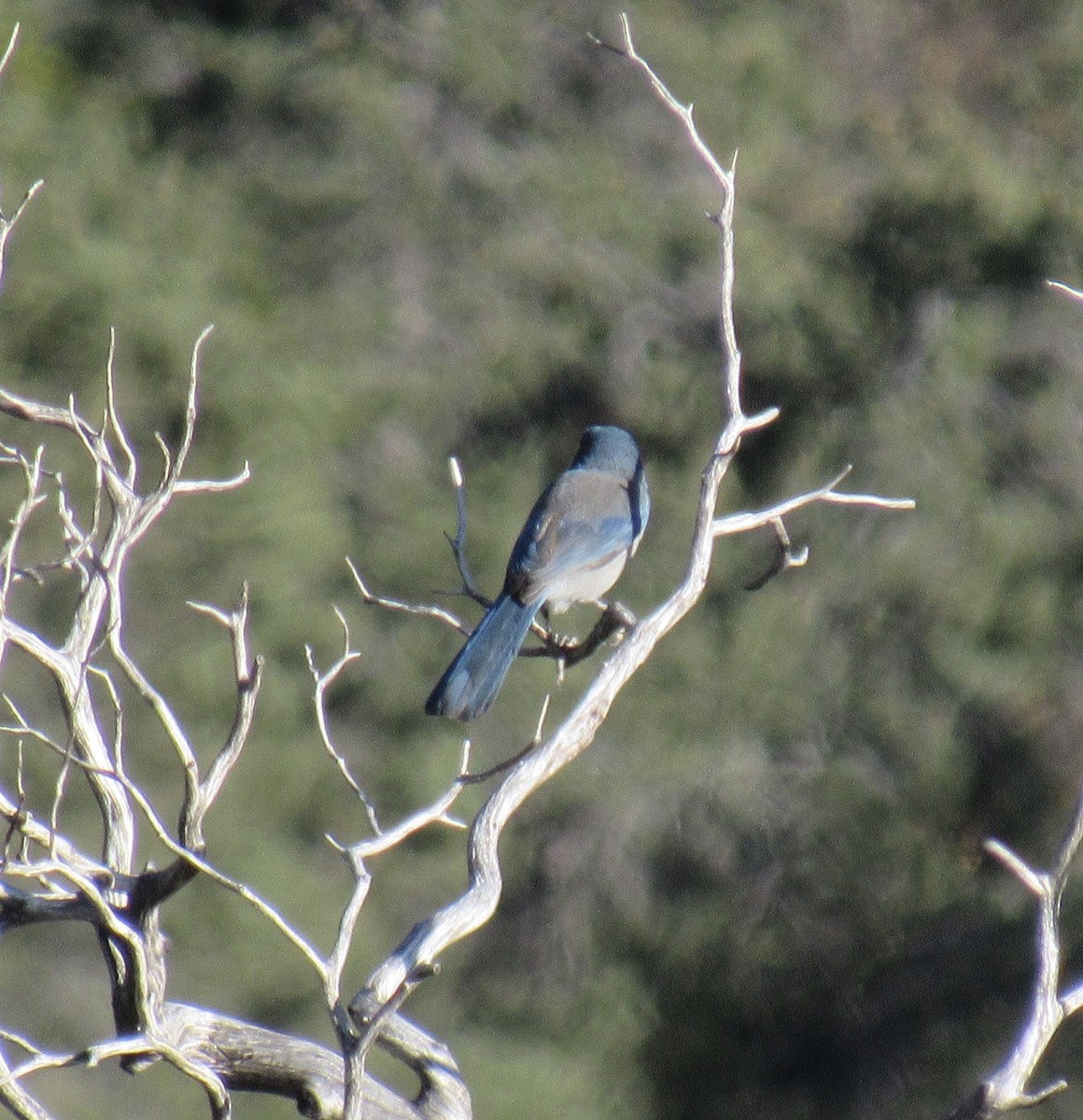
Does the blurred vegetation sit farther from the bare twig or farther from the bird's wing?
the bare twig

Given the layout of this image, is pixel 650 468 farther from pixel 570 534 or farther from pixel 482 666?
pixel 482 666

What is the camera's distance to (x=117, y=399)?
927 centimetres

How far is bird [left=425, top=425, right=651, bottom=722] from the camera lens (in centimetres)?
348

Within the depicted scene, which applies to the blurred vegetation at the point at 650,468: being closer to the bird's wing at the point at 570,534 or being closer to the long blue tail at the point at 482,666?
the bird's wing at the point at 570,534

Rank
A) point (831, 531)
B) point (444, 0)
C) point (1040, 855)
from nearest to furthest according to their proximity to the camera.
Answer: point (1040, 855)
point (831, 531)
point (444, 0)

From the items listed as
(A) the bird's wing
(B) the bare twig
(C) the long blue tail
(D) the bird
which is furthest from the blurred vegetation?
(B) the bare twig

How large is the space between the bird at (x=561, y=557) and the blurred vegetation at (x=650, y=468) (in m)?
3.68

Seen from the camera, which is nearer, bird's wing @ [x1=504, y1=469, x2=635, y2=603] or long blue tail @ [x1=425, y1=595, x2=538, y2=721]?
long blue tail @ [x1=425, y1=595, x2=538, y2=721]

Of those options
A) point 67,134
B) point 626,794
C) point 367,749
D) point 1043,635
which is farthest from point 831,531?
point 67,134

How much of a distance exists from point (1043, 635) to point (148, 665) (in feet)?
15.5

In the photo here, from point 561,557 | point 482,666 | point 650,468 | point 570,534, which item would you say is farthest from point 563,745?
point 650,468

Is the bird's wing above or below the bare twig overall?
below

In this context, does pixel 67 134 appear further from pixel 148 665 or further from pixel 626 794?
pixel 626 794

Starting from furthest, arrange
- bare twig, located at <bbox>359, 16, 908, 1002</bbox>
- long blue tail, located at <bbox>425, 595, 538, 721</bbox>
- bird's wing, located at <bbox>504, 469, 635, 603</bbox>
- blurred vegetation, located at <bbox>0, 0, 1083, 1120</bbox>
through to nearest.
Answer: blurred vegetation, located at <bbox>0, 0, 1083, 1120</bbox>, bird's wing, located at <bbox>504, 469, 635, 603</bbox>, long blue tail, located at <bbox>425, 595, 538, 721</bbox>, bare twig, located at <bbox>359, 16, 908, 1002</bbox>
